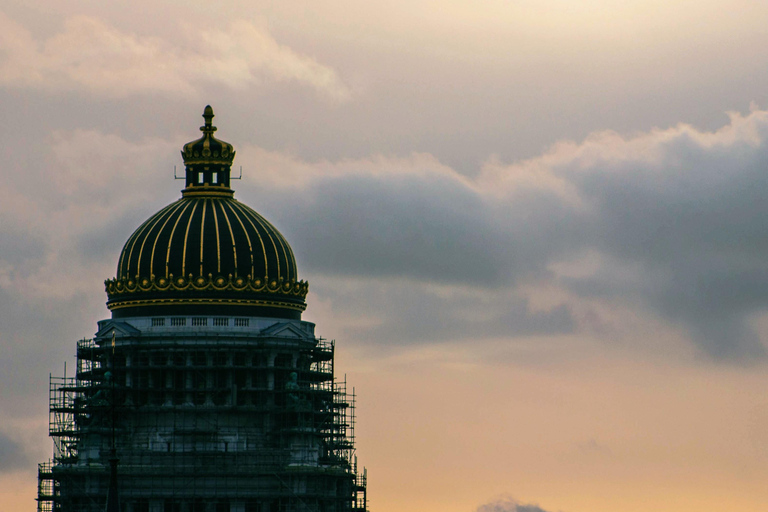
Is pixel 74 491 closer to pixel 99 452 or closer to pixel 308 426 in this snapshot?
pixel 99 452

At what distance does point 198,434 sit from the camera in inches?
7766

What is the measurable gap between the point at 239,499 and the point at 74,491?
11.9 metres

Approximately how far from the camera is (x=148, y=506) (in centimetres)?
19538

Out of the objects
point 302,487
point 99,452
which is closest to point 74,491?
point 99,452

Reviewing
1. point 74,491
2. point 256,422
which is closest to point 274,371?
point 256,422

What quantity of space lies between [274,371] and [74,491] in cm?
1654

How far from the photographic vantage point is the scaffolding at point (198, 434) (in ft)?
641

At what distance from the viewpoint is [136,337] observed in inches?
7835

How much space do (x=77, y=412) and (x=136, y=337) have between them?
6.95m

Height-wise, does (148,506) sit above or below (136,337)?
below

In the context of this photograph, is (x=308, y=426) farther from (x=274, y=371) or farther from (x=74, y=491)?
(x=74, y=491)

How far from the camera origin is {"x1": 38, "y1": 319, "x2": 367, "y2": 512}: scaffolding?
195250 mm

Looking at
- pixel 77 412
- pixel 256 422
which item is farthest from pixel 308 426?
pixel 77 412

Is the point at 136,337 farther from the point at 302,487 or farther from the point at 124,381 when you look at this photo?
the point at 302,487
